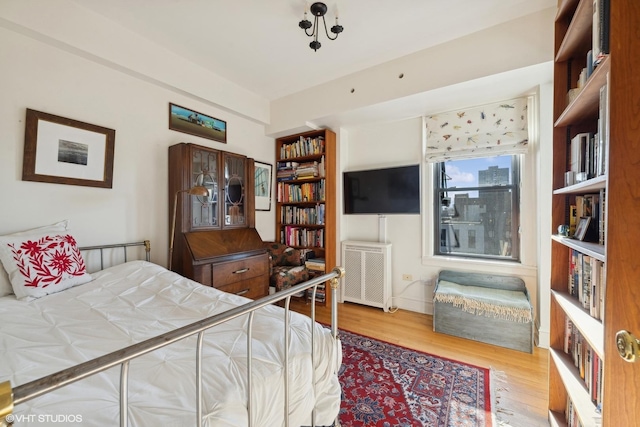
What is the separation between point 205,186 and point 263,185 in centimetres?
113

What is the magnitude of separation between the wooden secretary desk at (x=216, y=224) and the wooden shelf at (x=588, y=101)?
2.48m

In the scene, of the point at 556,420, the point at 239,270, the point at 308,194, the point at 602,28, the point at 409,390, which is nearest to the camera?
the point at 602,28

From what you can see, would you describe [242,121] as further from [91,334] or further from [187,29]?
[91,334]

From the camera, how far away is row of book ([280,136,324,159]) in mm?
3389

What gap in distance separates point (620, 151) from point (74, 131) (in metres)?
3.04

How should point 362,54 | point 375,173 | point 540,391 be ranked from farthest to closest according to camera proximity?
point 375,173 → point 362,54 → point 540,391

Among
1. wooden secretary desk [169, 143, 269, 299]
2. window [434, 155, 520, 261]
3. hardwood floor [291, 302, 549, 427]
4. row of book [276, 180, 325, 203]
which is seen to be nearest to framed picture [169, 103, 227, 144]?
wooden secretary desk [169, 143, 269, 299]

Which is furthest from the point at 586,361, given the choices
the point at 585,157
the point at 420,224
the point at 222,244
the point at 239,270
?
the point at 222,244

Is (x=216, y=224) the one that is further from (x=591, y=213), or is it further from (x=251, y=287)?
(x=591, y=213)

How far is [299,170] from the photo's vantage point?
11.5 ft

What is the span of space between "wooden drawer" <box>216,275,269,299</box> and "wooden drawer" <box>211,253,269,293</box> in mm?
23

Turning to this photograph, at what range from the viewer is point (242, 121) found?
3.26 metres

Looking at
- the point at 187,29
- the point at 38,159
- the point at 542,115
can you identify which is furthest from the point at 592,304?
the point at 38,159

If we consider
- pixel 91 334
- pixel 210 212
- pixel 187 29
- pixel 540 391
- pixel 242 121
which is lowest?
pixel 540 391
